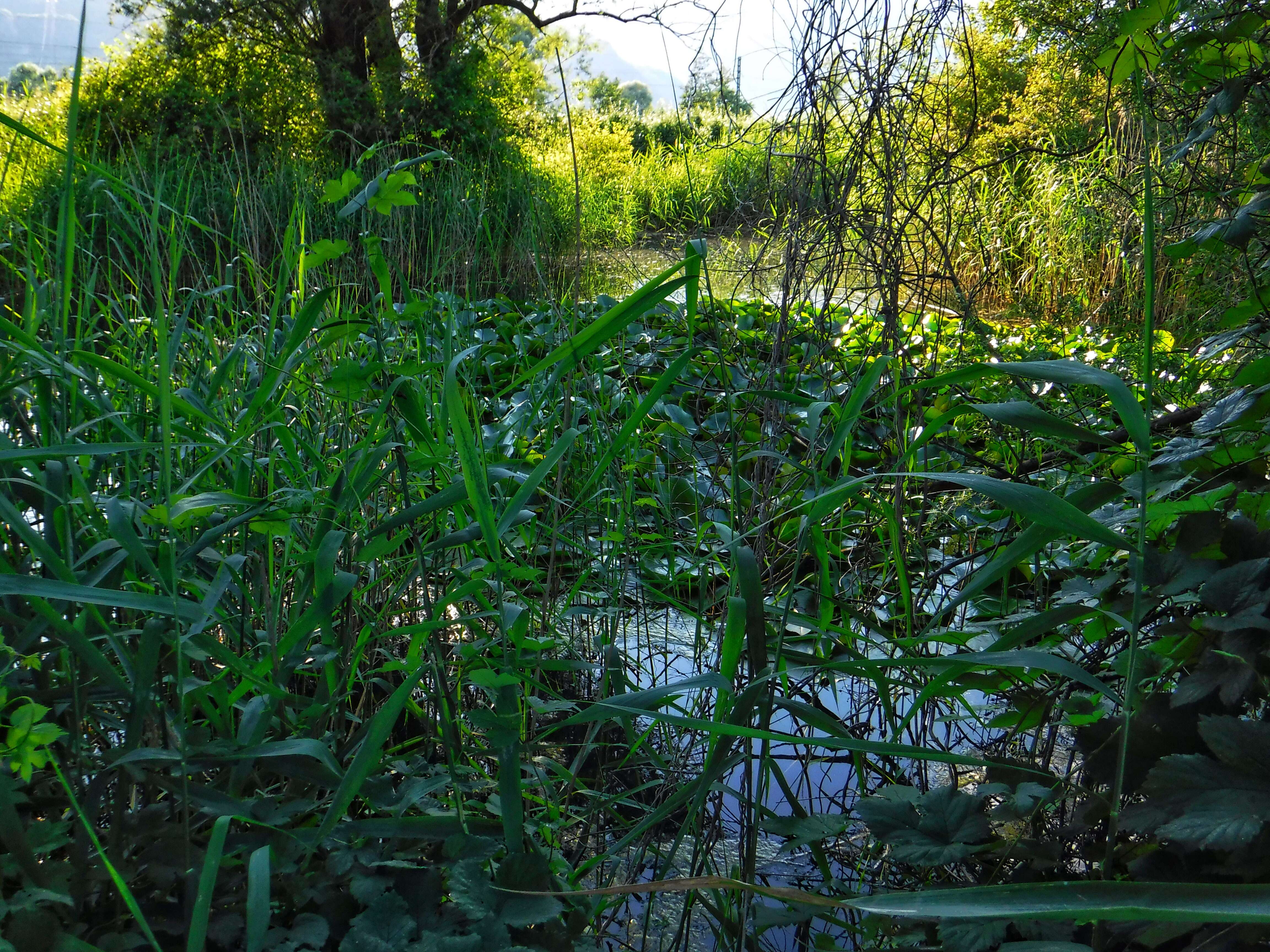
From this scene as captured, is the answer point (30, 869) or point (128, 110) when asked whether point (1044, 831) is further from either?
point (128, 110)

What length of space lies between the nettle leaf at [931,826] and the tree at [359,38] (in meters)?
8.03

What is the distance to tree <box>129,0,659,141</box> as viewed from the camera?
816cm

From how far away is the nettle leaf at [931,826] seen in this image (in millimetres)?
878

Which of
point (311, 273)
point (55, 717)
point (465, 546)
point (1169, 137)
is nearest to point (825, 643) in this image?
point (465, 546)

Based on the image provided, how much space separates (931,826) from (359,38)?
975 centimetres

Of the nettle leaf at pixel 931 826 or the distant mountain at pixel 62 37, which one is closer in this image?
the nettle leaf at pixel 931 826

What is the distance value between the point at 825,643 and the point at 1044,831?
16.5 inches

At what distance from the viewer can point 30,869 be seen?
783 mm

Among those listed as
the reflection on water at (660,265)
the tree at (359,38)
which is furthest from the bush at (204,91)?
the reflection on water at (660,265)

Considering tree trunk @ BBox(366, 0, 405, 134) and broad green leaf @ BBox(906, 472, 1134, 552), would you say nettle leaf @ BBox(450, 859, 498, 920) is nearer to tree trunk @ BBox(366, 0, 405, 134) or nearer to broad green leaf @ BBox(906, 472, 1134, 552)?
broad green leaf @ BBox(906, 472, 1134, 552)

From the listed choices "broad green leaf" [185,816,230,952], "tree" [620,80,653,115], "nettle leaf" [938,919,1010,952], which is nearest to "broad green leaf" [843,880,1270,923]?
"nettle leaf" [938,919,1010,952]

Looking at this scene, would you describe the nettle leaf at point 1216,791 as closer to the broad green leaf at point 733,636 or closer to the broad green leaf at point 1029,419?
the broad green leaf at point 1029,419

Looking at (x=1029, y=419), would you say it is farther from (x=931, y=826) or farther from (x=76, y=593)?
(x=76, y=593)

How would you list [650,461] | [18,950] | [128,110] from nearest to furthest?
[18,950], [650,461], [128,110]
